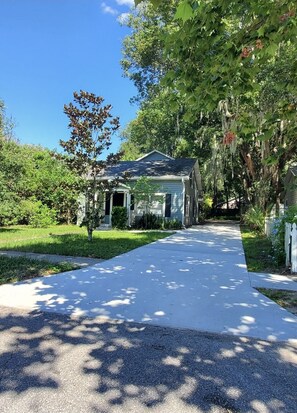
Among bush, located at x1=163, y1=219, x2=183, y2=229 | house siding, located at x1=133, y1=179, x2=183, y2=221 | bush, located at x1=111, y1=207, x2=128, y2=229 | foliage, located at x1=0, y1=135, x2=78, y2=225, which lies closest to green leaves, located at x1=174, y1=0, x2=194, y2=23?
bush, located at x1=163, y1=219, x2=183, y2=229

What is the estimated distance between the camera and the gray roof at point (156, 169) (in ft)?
63.1

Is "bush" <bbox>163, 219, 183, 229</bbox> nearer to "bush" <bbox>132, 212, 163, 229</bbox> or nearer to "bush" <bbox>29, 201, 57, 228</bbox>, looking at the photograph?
"bush" <bbox>132, 212, 163, 229</bbox>

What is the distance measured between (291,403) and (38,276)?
477 centimetres

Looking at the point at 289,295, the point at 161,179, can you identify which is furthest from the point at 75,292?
the point at 161,179

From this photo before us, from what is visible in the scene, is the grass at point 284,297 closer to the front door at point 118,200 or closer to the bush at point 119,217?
the bush at point 119,217

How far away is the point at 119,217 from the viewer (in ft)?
60.0

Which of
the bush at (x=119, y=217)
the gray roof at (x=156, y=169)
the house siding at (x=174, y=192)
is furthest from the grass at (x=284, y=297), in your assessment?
the gray roof at (x=156, y=169)

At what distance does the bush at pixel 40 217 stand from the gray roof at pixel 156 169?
161 inches

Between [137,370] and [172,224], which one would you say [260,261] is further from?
[172,224]

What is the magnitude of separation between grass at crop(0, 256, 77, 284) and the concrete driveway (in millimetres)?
373

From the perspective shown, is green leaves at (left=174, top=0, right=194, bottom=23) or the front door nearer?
green leaves at (left=174, top=0, right=194, bottom=23)

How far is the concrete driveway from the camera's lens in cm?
379

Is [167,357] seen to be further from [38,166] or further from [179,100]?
[38,166]

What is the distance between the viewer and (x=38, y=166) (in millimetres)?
21031
